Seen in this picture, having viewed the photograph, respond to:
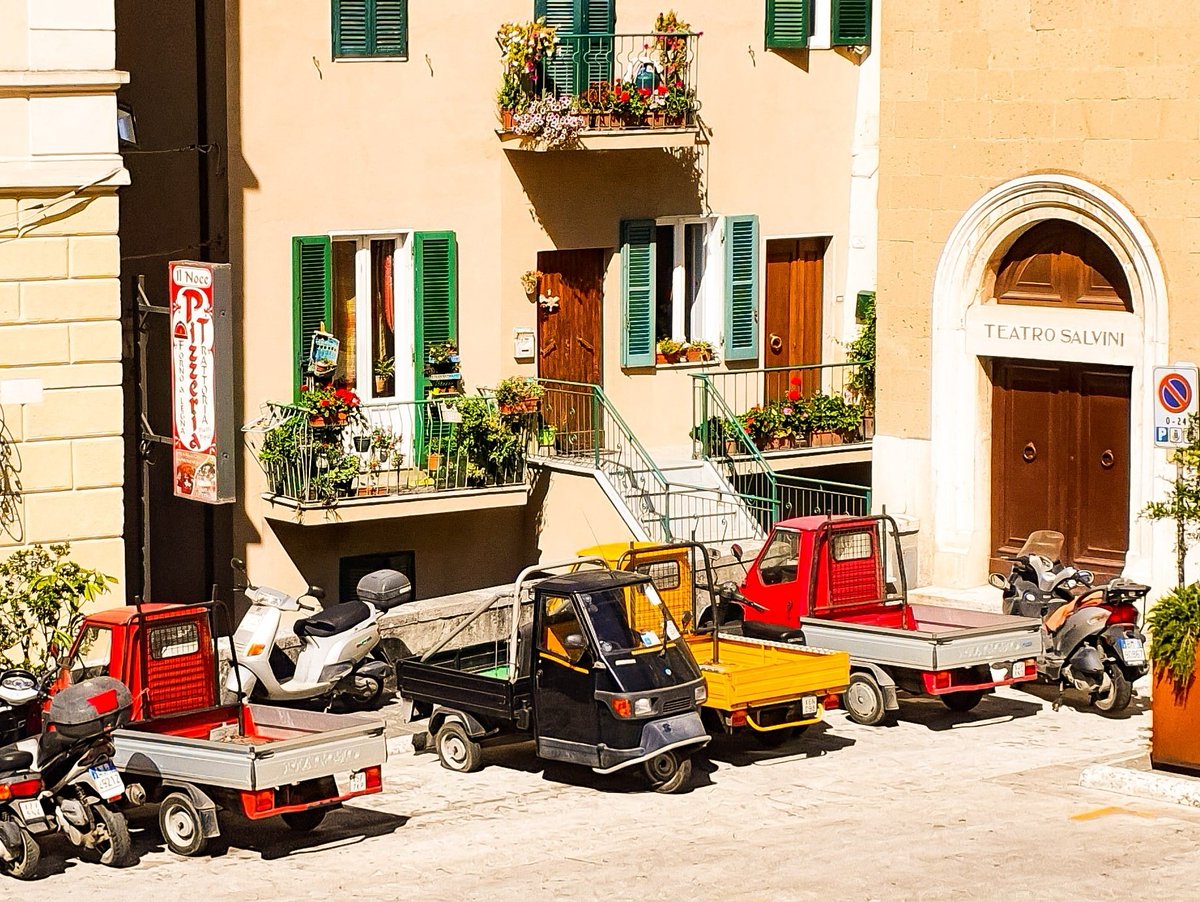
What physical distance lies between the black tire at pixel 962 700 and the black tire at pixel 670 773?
10.7ft

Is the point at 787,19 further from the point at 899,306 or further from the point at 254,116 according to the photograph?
the point at 254,116

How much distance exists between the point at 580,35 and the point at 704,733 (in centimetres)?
1128

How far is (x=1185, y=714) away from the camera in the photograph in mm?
15586

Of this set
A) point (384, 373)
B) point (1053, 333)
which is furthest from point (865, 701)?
point (384, 373)

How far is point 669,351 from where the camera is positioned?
88.1 ft

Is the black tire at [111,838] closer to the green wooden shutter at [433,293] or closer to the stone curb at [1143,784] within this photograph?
the stone curb at [1143,784]

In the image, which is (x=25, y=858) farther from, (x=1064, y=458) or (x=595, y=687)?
(x=1064, y=458)

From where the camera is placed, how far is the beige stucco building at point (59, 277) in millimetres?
18953

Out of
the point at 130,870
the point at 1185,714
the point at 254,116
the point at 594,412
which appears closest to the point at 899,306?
the point at 594,412

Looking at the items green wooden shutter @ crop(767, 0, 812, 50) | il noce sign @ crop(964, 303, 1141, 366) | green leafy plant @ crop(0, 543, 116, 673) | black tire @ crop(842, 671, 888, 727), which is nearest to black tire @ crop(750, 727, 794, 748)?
black tire @ crop(842, 671, 888, 727)

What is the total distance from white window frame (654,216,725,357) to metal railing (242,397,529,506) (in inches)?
127

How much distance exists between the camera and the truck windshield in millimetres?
15766

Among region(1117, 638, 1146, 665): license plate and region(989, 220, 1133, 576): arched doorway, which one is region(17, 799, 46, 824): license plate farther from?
region(989, 220, 1133, 576): arched doorway

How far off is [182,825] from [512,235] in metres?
12.4
